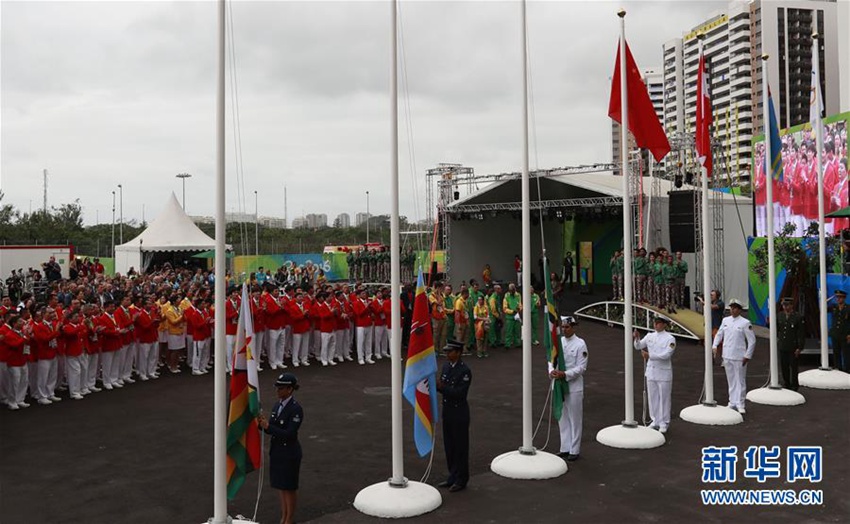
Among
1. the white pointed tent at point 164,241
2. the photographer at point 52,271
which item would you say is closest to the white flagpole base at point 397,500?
the photographer at point 52,271

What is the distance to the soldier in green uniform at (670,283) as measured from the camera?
2091 centimetres

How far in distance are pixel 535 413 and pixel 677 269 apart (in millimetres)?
11073

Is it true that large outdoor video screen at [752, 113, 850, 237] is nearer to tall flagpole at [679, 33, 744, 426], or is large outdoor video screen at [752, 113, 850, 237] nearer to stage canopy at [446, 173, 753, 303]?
stage canopy at [446, 173, 753, 303]

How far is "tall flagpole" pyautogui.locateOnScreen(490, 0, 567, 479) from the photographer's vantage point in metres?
8.30

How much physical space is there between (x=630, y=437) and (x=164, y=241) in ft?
96.0

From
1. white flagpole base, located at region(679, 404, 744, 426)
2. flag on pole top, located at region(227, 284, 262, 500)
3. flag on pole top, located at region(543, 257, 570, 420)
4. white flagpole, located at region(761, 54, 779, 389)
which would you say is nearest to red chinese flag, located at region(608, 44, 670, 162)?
flag on pole top, located at region(543, 257, 570, 420)

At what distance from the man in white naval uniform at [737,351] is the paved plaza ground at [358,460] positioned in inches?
17.0

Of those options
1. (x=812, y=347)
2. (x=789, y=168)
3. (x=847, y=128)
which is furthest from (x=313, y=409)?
(x=789, y=168)

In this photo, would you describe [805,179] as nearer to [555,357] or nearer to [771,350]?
[771,350]

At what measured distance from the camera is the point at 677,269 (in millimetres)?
20969

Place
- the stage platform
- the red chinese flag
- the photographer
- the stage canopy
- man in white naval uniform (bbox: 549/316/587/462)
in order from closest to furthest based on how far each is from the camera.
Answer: man in white naval uniform (bbox: 549/316/587/462) → the red chinese flag → the stage platform → the stage canopy → the photographer

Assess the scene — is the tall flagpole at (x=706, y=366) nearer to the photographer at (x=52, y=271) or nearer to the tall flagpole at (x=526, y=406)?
the tall flagpole at (x=526, y=406)

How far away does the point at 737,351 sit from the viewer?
11672 millimetres

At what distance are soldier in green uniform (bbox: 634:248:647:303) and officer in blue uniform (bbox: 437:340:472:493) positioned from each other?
50.5ft
